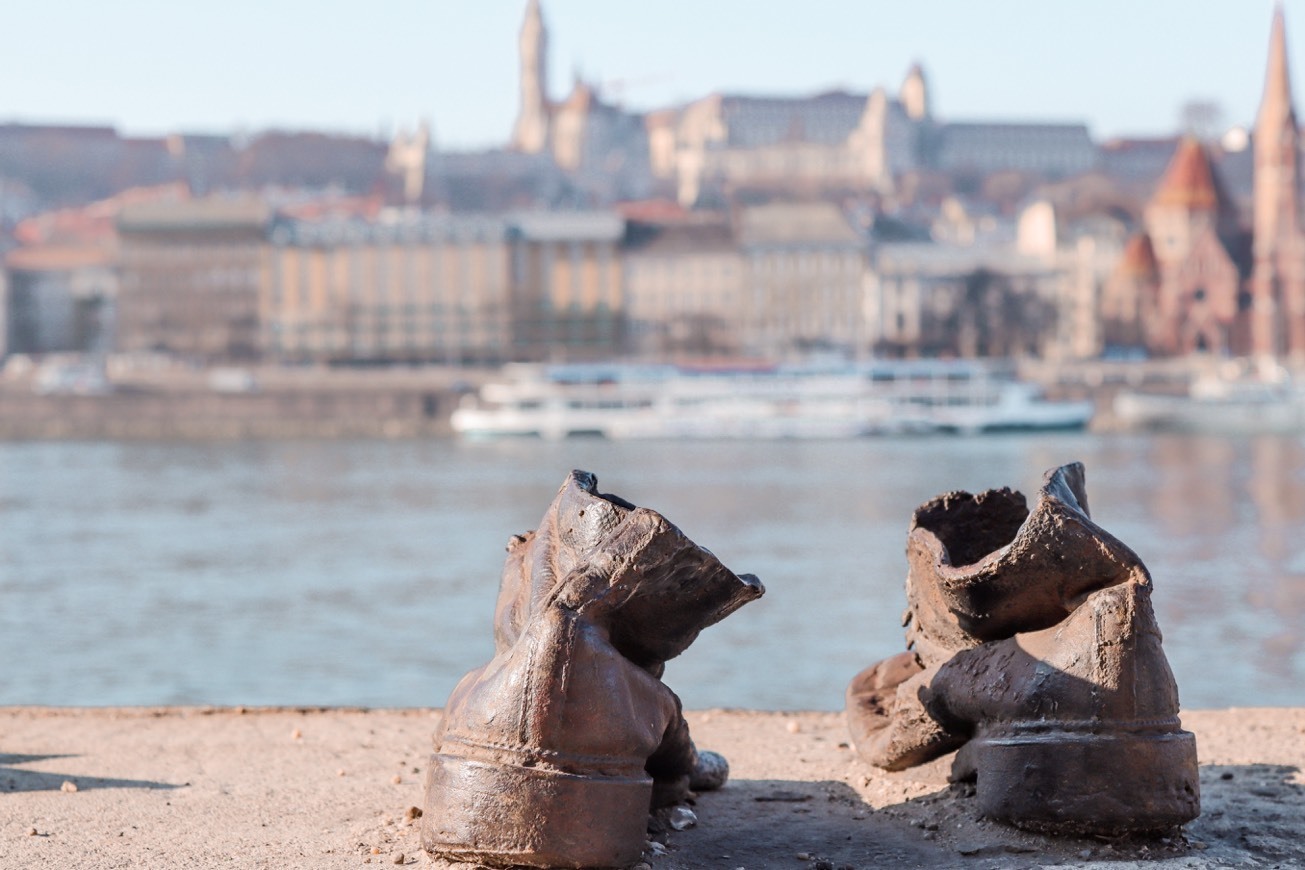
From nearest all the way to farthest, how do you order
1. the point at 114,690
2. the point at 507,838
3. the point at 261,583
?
1. the point at 507,838
2. the point at 114,690
3. the point at 261,583

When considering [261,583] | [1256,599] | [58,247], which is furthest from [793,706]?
[58,247]

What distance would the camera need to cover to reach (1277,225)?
265ft

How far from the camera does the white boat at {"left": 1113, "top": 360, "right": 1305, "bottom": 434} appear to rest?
194ft

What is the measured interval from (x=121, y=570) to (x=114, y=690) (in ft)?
30.2

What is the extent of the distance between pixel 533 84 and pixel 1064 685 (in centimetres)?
13966

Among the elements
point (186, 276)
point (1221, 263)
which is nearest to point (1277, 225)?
point (1221, 263)

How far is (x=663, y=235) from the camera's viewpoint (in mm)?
89500

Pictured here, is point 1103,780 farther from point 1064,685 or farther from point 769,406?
point 769,406

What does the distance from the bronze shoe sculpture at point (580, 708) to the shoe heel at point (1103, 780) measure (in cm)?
71

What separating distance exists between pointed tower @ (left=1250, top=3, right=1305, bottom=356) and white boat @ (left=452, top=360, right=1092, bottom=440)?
20.2m

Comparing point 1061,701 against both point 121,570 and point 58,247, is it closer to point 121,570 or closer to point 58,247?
point 121,570

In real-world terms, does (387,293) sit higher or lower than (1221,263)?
lower

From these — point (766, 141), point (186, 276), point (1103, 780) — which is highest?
point (766, 141)

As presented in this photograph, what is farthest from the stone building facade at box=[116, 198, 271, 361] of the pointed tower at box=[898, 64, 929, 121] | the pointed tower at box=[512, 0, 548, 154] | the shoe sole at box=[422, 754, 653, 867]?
the shoe sole at box=[422, 754, 653, 867]
